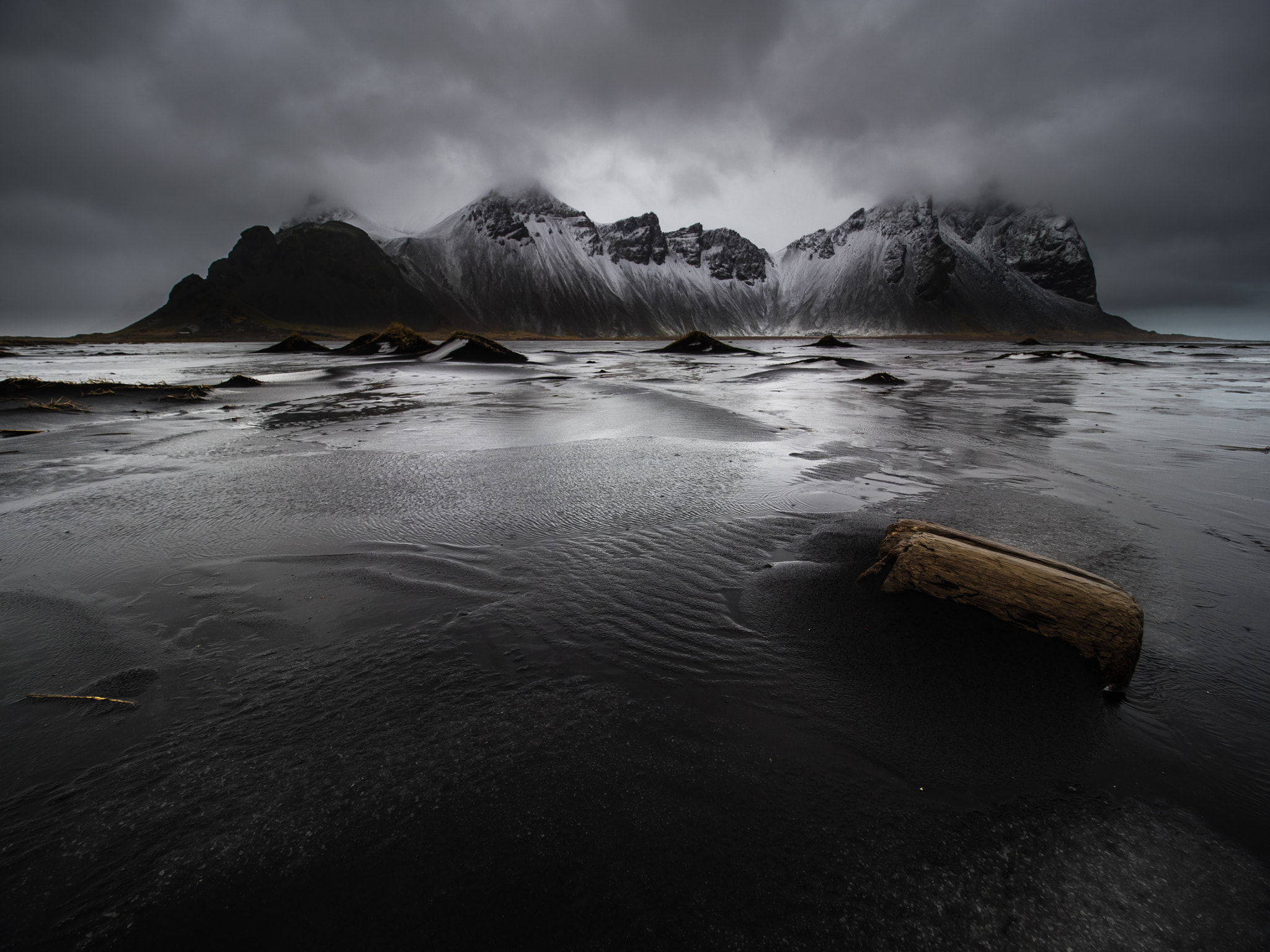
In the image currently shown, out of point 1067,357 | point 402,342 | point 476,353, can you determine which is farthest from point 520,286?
point 1067,357

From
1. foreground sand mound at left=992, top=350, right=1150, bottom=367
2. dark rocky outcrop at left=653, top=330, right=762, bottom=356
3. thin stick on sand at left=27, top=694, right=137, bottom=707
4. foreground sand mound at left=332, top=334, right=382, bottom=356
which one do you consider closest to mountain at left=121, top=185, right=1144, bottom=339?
foreground sand mound at left=332, top=334, right=382, bottom=356

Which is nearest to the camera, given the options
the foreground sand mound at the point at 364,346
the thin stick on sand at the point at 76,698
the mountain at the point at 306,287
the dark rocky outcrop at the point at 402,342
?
the thin stick on sand at the point at 76,698

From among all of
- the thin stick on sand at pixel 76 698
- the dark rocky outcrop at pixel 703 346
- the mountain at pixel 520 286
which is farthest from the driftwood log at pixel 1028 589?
the mountain at pixel 520 286

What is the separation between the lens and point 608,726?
206 centimetres

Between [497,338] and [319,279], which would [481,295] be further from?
[497,338]

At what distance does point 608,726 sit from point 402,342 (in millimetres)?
30528

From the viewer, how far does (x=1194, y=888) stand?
58.6 inches

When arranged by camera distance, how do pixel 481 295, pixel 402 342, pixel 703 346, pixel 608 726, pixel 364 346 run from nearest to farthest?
1. pixel 608 726
2. pixel 402 342
3. pixel 364 346
4. pixel 703 346
5. pixel 481 295

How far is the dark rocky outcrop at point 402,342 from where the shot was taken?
28328 millimetres

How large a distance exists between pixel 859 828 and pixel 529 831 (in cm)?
104

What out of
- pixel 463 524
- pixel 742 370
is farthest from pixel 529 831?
pixel 742 370

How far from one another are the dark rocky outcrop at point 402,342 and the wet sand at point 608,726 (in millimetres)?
25285

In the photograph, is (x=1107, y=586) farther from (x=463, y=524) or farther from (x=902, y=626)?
(x=463, y=524)

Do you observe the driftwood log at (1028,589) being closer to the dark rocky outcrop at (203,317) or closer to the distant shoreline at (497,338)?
the distant shoreline at (497,338)
